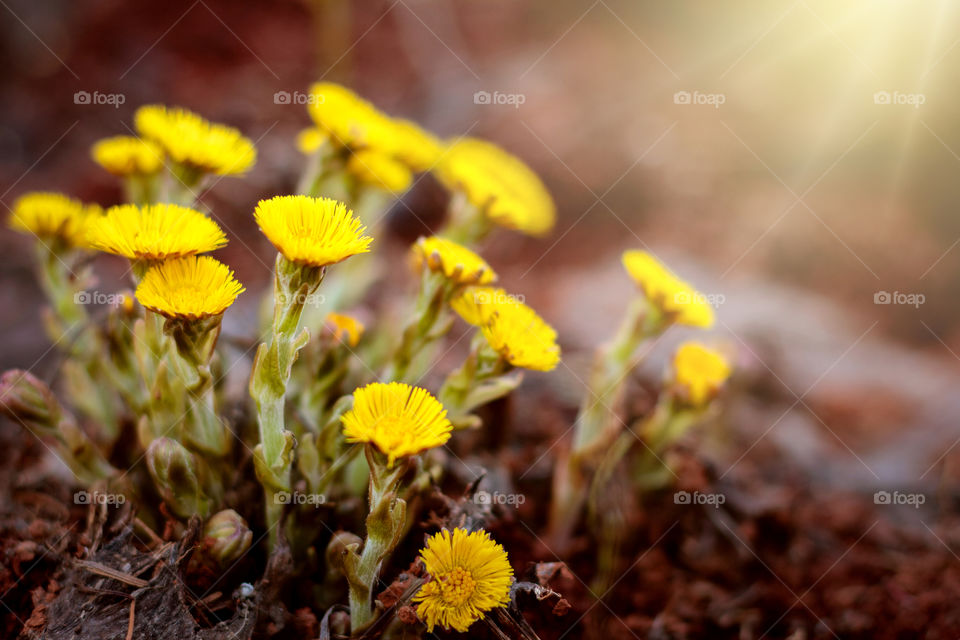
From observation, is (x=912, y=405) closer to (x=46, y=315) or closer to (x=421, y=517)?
(x=421, y=517)

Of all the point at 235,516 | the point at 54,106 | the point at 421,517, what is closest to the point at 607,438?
the point at 421,517

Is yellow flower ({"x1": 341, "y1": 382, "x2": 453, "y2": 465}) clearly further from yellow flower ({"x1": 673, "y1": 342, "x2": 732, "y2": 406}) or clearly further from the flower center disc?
yellow flower ({"x1": 673, "y1": 342, "x2": 732, "y2": 406})

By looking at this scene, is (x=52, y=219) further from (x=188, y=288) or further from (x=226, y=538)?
(x=226, y=538)

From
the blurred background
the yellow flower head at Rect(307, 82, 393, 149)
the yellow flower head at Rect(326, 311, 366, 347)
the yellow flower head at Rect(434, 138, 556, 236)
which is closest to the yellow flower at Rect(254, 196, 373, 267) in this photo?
the yellow flower head at Rect(326, 311, 366, 347)

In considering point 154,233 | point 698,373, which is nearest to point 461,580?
point 154,233

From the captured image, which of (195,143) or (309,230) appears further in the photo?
(195,143)

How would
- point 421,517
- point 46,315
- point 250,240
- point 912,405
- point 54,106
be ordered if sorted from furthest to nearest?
1. point 54,106
2. point 250,240
3. point 912,405
4. point 46,315
5. point 421,517
